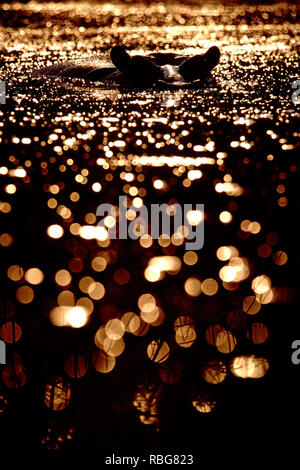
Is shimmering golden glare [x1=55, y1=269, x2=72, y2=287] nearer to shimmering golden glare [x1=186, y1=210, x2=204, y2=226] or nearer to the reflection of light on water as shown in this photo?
shimmering golden glare [x1=186, y1=210, x2=204, y2=226]

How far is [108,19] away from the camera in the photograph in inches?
1499

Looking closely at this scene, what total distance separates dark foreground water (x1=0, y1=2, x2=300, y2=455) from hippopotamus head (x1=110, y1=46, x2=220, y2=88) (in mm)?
1281

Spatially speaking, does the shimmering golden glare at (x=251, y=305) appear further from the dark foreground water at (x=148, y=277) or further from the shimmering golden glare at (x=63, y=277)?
the shimmering golden glare at (x=63, y=277)

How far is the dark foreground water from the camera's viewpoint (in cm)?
411

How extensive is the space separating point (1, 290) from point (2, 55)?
14.9 m

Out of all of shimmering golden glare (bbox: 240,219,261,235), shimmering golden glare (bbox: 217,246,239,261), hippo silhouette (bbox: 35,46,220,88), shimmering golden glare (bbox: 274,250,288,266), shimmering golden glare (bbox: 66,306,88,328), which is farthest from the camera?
hippo silhouette (bbox: 35,46,220,88)

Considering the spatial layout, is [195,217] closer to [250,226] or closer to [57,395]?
[250,226]

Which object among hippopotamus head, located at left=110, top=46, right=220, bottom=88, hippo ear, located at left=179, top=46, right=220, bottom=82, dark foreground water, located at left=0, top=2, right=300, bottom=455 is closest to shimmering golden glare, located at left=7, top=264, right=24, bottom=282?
dark foreground water, located at left=0, top=2, right=300, bottom=455

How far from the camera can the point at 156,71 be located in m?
13.8

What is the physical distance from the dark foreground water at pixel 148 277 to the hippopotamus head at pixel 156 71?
1281 mm

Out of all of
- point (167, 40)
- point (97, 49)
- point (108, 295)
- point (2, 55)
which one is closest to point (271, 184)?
point (108, 295)

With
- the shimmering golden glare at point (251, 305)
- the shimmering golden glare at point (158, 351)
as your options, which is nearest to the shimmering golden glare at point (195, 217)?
the shimmering golden glare at point (251, 305)

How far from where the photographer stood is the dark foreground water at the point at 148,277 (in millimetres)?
4109

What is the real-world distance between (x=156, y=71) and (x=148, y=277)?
898 centimetres
